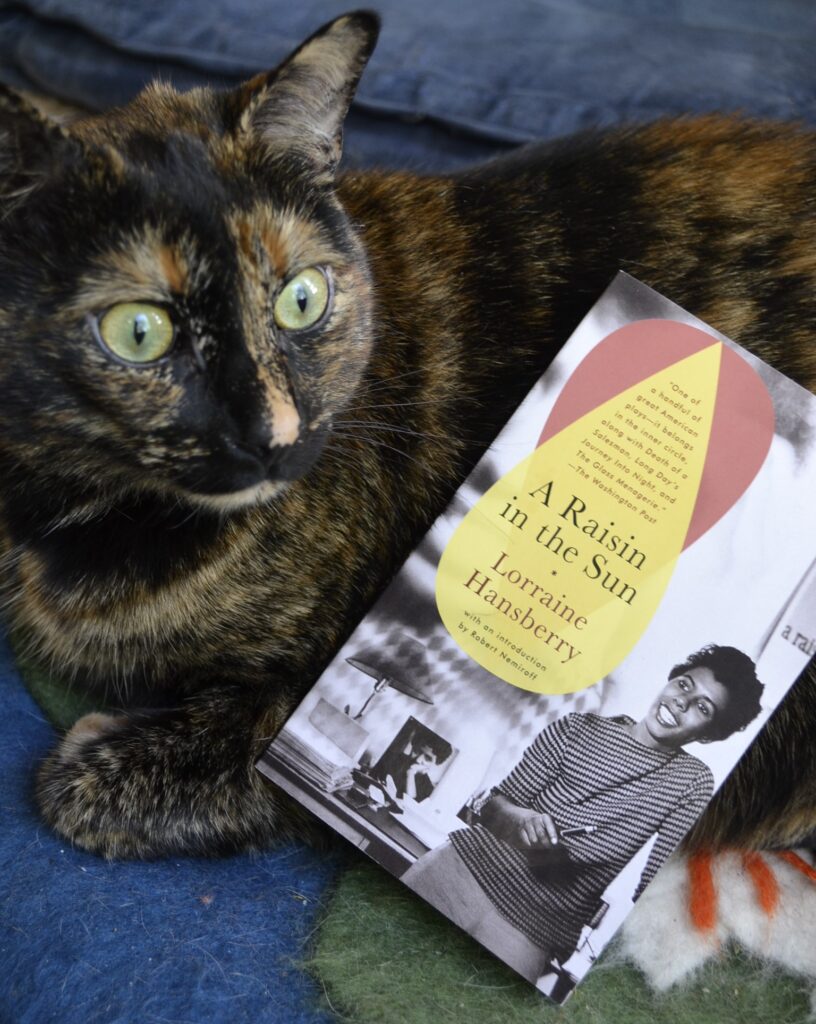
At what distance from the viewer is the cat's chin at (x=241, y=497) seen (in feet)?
3.00

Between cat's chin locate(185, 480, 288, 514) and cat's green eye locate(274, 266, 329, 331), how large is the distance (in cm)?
14

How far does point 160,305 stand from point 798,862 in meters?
0.90

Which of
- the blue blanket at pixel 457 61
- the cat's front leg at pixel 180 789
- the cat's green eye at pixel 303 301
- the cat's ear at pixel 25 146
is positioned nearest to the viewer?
the cat's ear at pixel 25 146

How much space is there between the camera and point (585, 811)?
38.9 inches

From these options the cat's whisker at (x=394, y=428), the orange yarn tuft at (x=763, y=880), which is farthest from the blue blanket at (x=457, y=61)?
the orange yarn tuft at (x=763, y=880)

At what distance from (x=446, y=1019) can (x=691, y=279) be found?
77 cm

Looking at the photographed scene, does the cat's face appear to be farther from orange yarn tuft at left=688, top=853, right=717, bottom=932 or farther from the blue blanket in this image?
orange yarn tuft at left=688, top=853, right=717, bottom=932

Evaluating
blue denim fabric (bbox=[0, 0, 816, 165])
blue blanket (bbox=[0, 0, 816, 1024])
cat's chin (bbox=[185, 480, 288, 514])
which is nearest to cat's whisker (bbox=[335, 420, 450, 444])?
cat's chin (bbox=[185, 480, 288, 514])

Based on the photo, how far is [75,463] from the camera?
36.9 inches

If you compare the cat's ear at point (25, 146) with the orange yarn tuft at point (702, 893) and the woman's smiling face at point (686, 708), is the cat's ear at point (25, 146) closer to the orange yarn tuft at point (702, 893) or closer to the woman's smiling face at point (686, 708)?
the woman's smiling face at point (686, 708)

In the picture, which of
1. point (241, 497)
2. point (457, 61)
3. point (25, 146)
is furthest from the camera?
point (457, 61)

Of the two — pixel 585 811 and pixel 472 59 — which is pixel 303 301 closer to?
pixel 585 811

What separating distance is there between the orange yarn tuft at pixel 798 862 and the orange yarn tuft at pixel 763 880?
22mm

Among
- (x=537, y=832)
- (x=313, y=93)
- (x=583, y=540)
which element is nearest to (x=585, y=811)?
(x=537, y=832)
